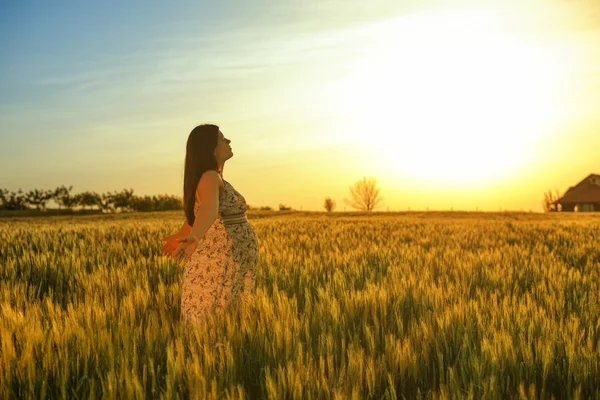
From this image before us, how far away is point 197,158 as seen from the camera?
4492 mm

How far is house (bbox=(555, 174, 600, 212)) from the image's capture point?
73125mm

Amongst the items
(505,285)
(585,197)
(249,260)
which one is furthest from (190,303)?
(585,197)

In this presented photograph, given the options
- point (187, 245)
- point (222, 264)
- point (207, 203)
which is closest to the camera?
point (187, 245)

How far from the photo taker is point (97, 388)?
267 cm

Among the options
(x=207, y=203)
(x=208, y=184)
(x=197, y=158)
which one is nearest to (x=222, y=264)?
(x=207, y=203)

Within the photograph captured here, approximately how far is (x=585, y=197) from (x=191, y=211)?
79636 millimetres

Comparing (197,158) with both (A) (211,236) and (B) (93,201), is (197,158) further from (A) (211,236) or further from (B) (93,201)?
(B) (93,201)

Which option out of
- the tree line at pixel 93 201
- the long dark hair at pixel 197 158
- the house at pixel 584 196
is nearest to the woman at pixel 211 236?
the long dark hair at pixel 197 158

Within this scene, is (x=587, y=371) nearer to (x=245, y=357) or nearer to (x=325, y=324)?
(x=325, y=324)

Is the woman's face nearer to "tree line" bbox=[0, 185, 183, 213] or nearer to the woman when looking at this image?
the woman

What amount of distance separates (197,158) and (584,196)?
80.0 m

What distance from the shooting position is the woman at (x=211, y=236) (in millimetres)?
4328

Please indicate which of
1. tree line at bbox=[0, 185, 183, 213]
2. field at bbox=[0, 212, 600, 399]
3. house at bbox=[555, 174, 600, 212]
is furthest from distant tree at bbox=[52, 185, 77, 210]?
house at bbox=[555, 174, 600, 212]

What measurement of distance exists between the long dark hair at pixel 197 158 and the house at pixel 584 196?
78.5 meters
